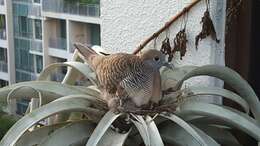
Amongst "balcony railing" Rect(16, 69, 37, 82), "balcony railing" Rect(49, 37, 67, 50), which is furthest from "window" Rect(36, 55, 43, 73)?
"balcony railing" Rect(49, 37, 67, 50)

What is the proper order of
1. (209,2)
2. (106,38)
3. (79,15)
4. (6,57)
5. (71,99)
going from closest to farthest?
(71,99) → (209,2) → (106,38) → (79,15) → (6,57)

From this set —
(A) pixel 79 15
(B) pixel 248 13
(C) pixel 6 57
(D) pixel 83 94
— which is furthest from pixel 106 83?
(C) pixel 6 57

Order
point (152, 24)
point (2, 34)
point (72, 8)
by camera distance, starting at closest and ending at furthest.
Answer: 1. point (152, 24)
2. point (72, 8)
3. point (2, 34)

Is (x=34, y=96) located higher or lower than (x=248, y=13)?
lower

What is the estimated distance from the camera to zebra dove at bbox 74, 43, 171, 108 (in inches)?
31.4

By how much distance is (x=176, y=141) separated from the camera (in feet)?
2.61

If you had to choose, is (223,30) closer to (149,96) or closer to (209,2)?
Result: (209,2)

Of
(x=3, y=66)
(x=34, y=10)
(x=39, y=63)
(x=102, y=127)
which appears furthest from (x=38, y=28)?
(x=102, y=127)

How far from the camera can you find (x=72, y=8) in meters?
3.78

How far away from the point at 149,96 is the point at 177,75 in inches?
5.6

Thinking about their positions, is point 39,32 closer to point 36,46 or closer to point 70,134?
point 36,46

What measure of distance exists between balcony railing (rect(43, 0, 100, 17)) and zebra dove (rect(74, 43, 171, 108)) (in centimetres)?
246

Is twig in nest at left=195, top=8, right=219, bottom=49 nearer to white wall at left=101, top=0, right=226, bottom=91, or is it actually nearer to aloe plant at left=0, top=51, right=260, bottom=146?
white wall at left=101, top=0, right=226, bottom=91

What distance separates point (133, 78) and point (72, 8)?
10.0 ft
